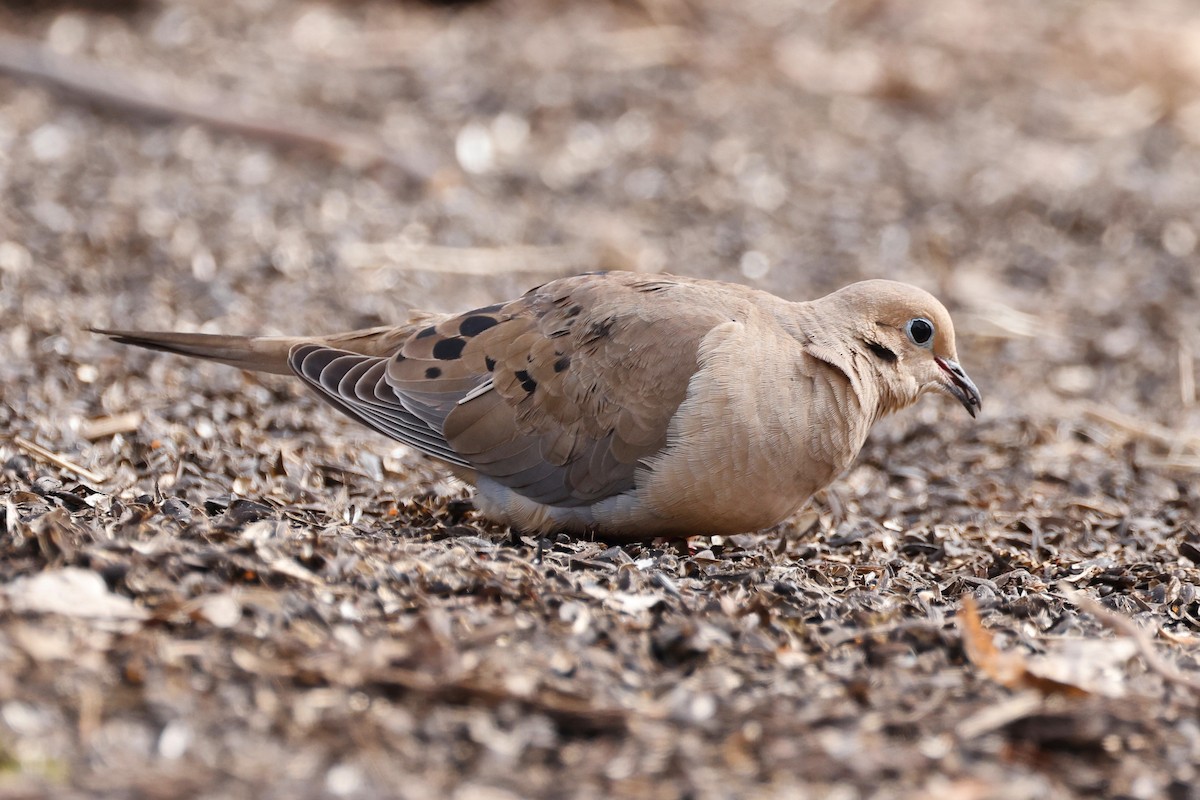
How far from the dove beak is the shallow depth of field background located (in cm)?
48

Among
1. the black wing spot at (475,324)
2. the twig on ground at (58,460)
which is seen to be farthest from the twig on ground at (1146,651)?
the twig on ground at (58,460)

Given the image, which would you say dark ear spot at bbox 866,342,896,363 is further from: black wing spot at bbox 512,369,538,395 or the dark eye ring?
black wing spot at bbox 512,369,538,395

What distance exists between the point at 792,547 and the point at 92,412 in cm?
258

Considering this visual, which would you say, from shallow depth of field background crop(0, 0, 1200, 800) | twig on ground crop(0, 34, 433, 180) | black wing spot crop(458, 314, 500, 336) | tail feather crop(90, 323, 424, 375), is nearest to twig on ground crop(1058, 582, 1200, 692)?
shallow depth of field background crop(0, 0, 1200, 800)

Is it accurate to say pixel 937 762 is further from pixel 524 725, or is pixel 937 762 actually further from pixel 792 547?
pixel 792 547

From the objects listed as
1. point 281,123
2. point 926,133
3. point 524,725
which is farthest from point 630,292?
point 926,133

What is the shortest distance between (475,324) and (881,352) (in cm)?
137

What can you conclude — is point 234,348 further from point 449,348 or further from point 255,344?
point 449,348

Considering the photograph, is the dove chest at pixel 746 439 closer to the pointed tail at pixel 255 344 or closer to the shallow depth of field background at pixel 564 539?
the shallow depth of field background at pixel 564 539

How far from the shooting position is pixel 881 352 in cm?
441

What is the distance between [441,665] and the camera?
294 centimetres

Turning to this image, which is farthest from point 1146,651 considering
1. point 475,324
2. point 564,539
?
point 475,324

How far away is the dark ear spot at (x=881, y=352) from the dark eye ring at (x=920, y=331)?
3.7 inches

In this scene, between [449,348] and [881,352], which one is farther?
[449,348]
